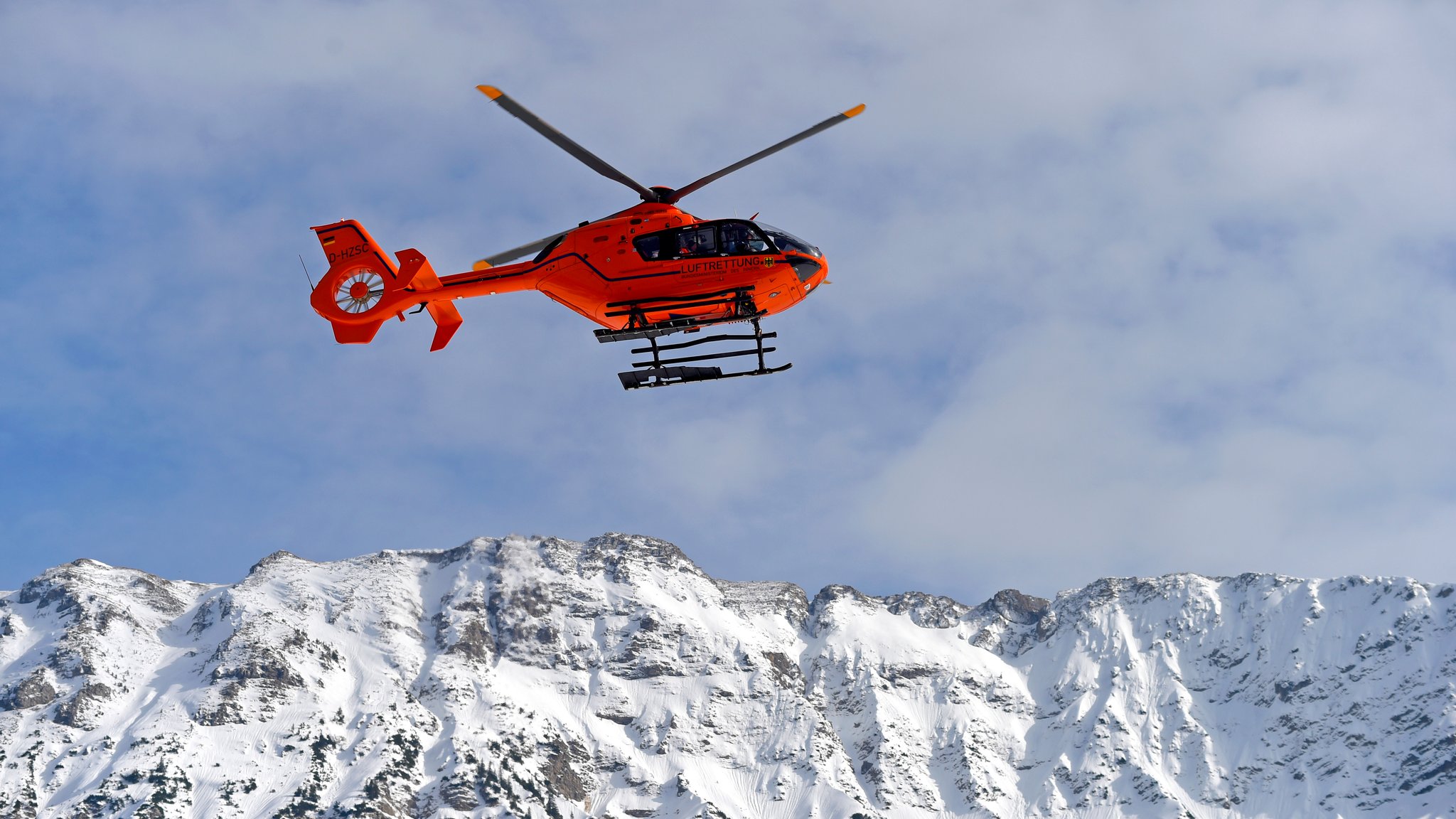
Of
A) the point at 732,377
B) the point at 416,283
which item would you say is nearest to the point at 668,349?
the point at 732,377

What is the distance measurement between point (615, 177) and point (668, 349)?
5344 mm

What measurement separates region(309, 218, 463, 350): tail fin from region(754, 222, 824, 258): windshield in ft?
35.2

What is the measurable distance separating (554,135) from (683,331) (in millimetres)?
7406

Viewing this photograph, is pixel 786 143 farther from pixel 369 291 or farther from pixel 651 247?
pixel 369 291

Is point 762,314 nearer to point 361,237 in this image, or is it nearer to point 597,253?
point 597,253

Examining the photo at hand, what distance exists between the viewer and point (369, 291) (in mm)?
48219

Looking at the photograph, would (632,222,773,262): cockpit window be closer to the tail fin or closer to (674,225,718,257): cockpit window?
(674,225,718,257): cockpit window

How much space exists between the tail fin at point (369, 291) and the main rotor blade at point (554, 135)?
758 cm

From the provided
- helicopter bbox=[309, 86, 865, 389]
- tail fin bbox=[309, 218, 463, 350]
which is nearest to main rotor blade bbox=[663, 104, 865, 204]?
helicopter bbox=[309, 86, 865, 389]

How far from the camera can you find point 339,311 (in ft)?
158

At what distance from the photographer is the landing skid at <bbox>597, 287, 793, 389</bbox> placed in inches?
1737

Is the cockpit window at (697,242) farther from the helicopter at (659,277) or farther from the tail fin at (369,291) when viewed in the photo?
the tail fin at (369,291)

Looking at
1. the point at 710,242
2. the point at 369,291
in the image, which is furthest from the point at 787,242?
the point at 369,291

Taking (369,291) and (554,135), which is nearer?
(554,135)
